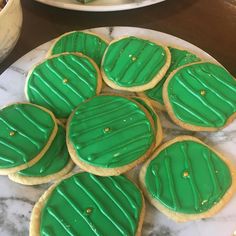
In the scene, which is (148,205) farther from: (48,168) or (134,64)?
(134,64)

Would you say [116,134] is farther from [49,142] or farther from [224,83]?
[224,83]

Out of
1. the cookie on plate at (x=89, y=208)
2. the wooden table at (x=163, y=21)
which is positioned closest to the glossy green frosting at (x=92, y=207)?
the cookie on plate at (x=89, y=208)

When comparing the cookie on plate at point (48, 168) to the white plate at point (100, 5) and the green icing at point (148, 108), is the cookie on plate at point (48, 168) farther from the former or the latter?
the white plate at point (100, 5)

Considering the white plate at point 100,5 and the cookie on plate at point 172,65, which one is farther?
the white plate at point 100,5

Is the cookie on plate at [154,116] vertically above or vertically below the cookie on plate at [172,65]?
below

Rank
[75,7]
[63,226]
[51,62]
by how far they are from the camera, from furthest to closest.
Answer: [75,7] < [51,62] < [63,226]

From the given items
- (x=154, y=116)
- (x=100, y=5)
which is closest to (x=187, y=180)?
(x=154, y=116)

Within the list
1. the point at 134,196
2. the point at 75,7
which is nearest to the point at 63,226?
the point at 134,196
